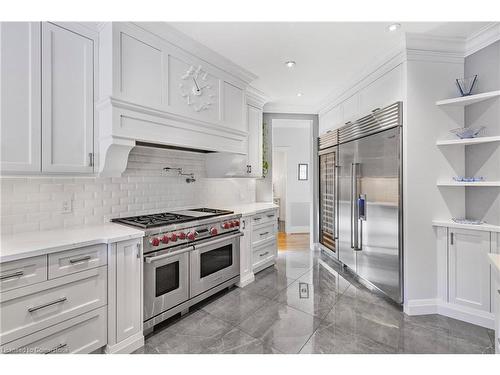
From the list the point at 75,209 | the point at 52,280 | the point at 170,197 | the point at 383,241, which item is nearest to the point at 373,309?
the point at 383,241

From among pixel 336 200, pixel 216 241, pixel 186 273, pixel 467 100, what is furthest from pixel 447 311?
pixel 186 273

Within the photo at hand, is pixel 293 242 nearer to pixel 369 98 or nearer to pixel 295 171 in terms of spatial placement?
pixel 295 171

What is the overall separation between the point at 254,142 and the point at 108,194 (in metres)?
2.25

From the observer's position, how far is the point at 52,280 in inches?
62.7

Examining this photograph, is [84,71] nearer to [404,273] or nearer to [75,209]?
[75,209]

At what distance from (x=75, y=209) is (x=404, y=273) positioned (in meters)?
3.11

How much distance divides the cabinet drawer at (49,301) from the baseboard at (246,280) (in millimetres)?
1672

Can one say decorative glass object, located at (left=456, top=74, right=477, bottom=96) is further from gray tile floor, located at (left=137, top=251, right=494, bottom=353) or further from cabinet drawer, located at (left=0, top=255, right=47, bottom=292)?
cabinet drawer, located at (left=0, top=255, right=47, bottom=292)

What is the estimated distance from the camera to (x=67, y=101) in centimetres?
196

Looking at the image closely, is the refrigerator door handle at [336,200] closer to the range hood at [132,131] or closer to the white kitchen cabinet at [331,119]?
the white kitchen cabinet at [331,119]

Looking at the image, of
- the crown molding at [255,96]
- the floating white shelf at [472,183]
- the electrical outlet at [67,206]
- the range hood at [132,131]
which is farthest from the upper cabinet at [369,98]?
the electrical outlet at [67,206]

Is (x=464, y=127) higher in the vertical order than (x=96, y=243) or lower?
higher

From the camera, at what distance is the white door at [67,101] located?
1854 millimetres

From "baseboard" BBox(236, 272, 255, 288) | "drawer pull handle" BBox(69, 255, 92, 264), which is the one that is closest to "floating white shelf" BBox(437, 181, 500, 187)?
"baseboard" BBox(236, 272, 255, 288)
